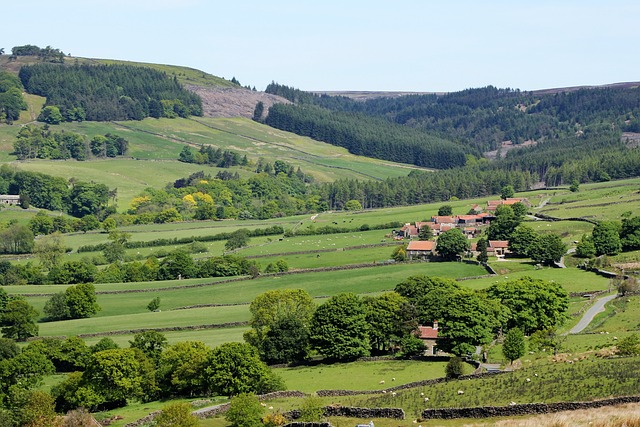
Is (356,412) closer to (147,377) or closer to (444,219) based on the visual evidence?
(147,377)

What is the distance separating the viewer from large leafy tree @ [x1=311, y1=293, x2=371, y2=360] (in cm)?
7781

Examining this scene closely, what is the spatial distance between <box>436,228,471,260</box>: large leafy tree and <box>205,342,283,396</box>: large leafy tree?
204 feet

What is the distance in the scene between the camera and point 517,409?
173 ft

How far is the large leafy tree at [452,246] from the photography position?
12825cm

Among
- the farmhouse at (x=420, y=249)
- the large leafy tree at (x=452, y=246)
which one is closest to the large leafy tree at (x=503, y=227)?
the large leafy tree at (x=452, y=246)

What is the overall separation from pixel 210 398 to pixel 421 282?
29.2 m

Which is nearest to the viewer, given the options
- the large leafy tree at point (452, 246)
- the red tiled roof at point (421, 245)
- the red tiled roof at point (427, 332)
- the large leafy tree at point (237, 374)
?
the large leafy tree at point (237, 374)

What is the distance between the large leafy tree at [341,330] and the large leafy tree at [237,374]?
9.54m

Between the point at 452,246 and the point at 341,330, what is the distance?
52.0 metres

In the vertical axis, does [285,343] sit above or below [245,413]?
below

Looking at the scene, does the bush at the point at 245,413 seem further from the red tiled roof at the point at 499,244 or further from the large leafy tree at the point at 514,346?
the red tiled roof at the point at 499,244

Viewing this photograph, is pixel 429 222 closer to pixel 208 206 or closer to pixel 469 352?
pixel 208 206

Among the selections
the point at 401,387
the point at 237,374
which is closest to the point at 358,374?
the point at 401,387

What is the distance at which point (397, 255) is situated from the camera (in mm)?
131375
